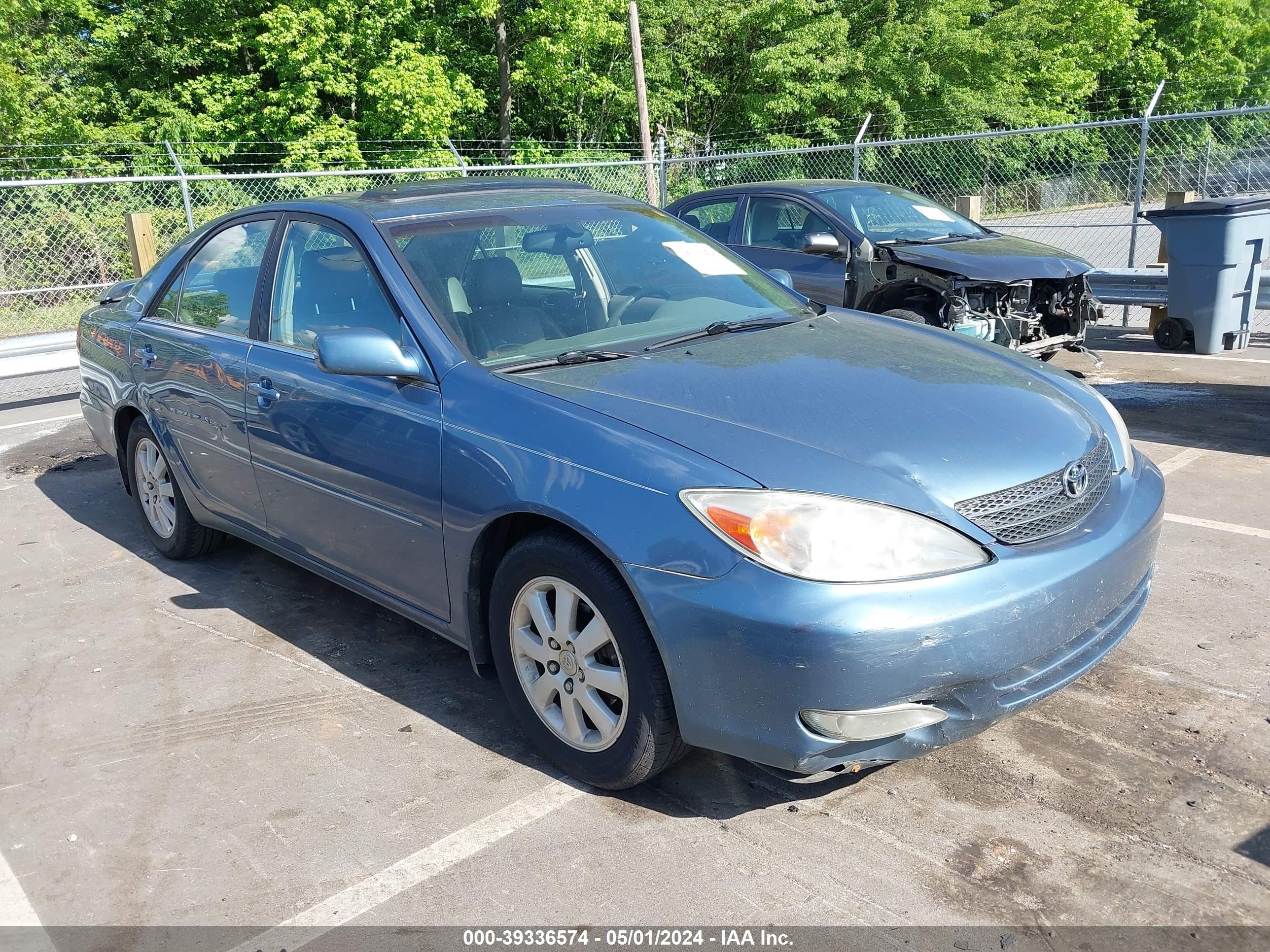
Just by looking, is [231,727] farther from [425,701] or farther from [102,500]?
[102,500]

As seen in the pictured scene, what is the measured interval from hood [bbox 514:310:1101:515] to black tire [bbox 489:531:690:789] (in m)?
0.41

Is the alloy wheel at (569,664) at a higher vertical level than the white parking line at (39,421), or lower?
higher

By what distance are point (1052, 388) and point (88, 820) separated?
3.19 m

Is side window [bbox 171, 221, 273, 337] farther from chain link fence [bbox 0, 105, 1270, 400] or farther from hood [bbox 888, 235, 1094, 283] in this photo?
chain link fence [bbox 0, 105, 1270, 400]

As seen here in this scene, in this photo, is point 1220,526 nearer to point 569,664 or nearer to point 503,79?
point 569,664

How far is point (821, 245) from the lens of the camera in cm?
786

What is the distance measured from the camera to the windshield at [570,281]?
3512mm

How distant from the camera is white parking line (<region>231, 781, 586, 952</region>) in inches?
99.7

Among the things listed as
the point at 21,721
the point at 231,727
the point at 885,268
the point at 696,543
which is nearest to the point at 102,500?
the point at 21,721

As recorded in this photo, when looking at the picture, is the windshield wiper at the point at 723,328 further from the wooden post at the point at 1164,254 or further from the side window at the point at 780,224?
the wooden post at the point at 1164,254

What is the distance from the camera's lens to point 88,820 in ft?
10.1

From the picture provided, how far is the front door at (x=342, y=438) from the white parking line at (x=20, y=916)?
52.4 inches

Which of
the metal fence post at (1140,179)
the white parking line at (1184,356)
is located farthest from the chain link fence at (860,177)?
the white parking line at (1184,356)

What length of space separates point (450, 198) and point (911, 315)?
438 cm
